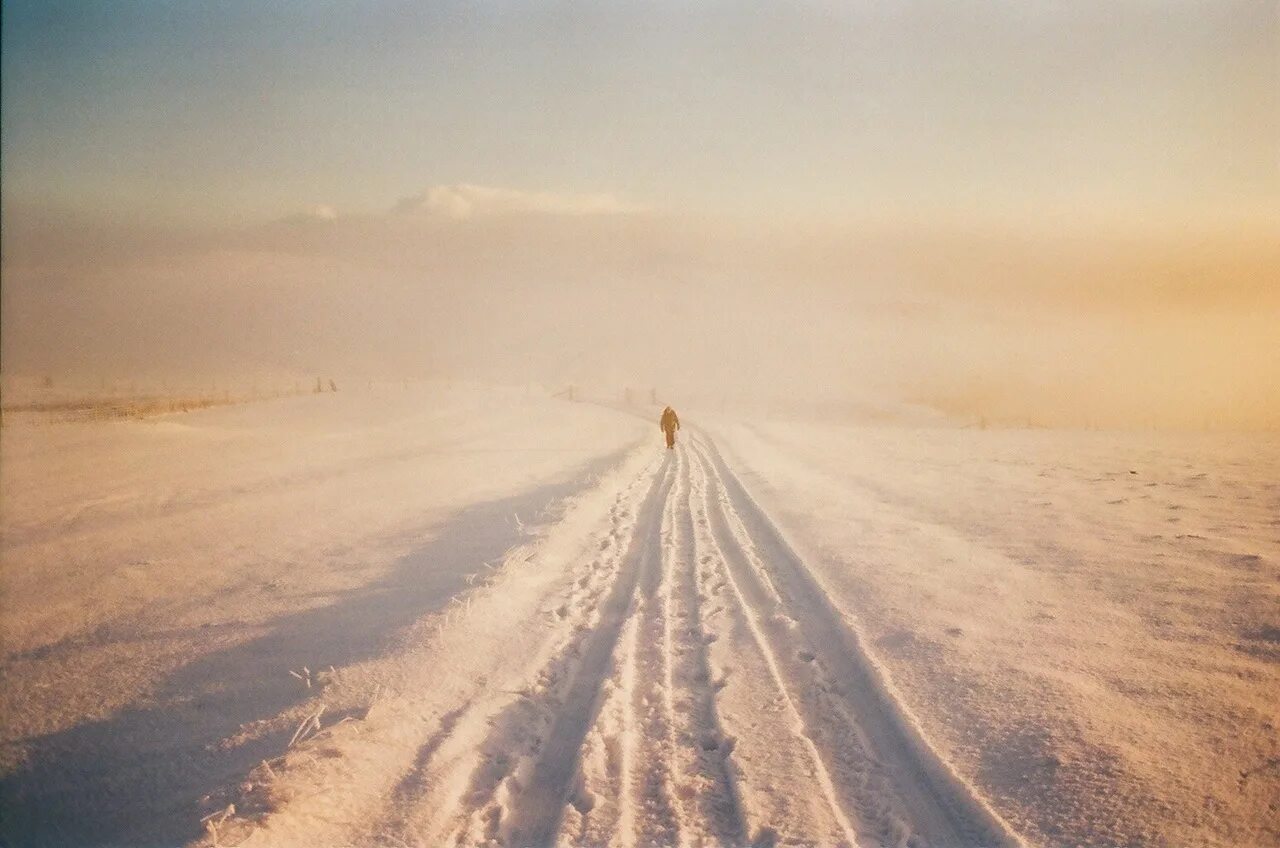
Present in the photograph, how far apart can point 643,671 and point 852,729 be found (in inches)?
64.4

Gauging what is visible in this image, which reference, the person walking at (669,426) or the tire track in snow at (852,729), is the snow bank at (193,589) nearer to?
the tire track in snow at (852,729)

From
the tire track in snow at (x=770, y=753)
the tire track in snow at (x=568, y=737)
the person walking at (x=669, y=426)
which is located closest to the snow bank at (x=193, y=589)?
the tire track in snow at (x=568, y=737)

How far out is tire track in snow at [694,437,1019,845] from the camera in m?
3.31

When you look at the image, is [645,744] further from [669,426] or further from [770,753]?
[669,426]

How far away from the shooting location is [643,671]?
487 cm

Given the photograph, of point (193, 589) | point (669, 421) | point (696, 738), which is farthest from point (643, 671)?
point (669, 421)

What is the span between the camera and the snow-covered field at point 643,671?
3369 mm

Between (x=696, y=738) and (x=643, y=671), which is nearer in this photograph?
(x=696, y=738)

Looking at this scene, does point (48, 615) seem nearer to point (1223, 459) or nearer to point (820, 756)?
point (820, 756)

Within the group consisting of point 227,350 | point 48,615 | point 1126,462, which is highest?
point 227,350

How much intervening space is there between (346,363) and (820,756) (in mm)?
87629

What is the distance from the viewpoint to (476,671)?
4.91 metres

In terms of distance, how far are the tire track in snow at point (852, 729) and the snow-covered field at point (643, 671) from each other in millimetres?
21

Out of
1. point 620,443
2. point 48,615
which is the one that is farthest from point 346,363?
point 48,615
